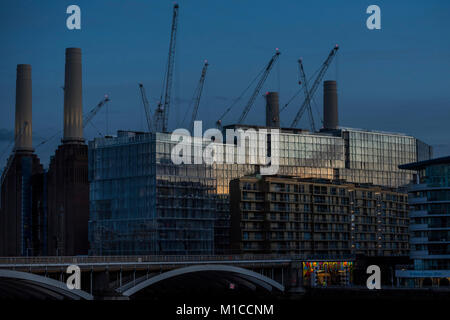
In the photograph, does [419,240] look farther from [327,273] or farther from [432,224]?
[327,273]

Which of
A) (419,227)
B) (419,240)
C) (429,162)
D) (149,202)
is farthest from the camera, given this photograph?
(149,202)

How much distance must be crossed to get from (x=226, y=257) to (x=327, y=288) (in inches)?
779

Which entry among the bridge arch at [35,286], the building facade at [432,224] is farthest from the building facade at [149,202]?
the bridge arch at [35,286]

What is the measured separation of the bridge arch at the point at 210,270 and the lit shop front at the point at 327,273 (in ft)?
46.7

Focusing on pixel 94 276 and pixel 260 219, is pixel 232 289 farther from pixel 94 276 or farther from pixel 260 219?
pixel 260 219

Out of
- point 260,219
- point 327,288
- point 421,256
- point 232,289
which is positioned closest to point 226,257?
point 232,289

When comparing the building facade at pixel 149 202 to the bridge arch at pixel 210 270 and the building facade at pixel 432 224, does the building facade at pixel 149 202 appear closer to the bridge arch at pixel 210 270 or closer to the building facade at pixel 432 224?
the bridge arch at pixel 210 270

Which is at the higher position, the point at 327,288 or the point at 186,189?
the point at 186,189

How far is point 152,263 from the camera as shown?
423ft

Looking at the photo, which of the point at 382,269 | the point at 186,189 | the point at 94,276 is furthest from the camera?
Result: the point at 186,189

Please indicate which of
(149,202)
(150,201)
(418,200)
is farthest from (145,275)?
(149,202)

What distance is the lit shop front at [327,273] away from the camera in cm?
16275

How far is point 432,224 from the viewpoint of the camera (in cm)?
14550

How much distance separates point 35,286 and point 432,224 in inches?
2578
